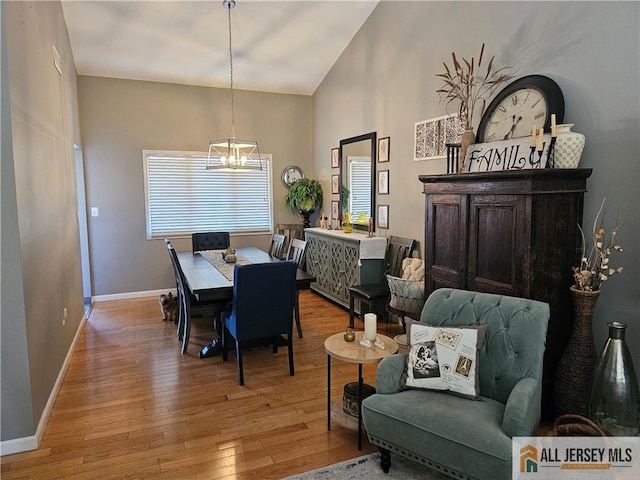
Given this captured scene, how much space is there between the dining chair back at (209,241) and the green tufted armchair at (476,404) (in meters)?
3.79

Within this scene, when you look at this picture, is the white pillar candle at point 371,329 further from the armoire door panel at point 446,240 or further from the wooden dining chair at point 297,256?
the wooden dining chair at point 297,256

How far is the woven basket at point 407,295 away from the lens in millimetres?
3746

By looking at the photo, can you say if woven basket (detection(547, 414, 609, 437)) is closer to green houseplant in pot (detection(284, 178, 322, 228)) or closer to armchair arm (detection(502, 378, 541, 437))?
armchair arm (detection(502, 378, 541, 437))

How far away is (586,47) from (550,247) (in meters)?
1.31

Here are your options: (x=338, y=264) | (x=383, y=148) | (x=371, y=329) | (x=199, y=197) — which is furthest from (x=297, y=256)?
(x=199, y=197)

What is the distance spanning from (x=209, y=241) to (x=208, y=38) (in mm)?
2540

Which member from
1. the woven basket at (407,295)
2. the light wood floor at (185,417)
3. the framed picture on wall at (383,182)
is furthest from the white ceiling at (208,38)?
the light wood floor at (185,417)

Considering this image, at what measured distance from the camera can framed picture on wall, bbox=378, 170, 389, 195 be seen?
16.0 ft

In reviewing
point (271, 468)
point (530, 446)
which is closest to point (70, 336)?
point (271, 468)

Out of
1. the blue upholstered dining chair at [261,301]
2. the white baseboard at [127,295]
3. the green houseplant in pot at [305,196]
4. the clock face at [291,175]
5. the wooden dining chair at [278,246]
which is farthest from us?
the clock face at [291,175]

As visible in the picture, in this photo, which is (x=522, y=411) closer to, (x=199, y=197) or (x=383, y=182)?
(x=383, y=182)

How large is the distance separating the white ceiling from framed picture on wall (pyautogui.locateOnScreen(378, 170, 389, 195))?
1.91 metres

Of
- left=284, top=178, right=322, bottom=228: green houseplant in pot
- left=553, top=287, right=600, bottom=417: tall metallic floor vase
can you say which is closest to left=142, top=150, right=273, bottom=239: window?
left=284, top=178, right=322, bottom=228: green houseplant in pot

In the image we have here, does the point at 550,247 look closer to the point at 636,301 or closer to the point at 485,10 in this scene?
the point at 636,301
